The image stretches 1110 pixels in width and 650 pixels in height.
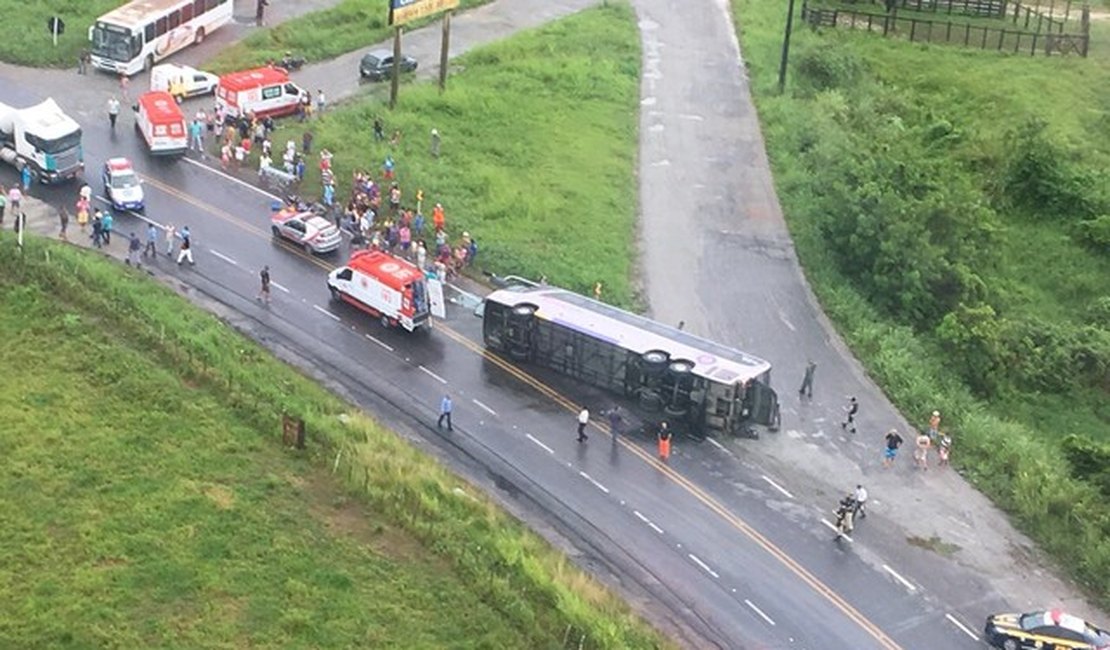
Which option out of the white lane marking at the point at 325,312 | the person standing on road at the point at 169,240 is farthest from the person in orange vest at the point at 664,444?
the person standing on road at the point at 169,240

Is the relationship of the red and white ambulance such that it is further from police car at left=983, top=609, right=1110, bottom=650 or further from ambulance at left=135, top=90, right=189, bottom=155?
police car at left=983, top=609, right=1110, bottom=650

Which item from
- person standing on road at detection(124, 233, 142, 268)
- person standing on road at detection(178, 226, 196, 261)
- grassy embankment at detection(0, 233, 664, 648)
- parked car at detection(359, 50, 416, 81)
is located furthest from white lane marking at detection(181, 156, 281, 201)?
parked car at detection(359, 50, 416, 81)

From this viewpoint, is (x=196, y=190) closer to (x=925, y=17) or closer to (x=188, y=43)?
(x=188, y=43)

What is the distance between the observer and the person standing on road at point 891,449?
48062 mm

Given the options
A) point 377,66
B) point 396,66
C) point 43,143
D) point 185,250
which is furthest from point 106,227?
point 377,66

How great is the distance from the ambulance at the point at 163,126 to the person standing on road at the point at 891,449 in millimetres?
33513

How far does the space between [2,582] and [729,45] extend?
192ft

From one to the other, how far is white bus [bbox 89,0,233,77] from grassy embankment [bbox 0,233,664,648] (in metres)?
A: 24.6

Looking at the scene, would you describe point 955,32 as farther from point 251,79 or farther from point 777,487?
point 777,487

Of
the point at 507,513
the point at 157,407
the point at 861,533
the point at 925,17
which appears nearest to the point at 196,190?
the point at 157,407

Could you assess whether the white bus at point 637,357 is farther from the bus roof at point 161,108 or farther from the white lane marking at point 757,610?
the bus roof at point 161,108

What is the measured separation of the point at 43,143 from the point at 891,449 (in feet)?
117

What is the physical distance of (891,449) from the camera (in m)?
48.1

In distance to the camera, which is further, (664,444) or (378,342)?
(378,342)
